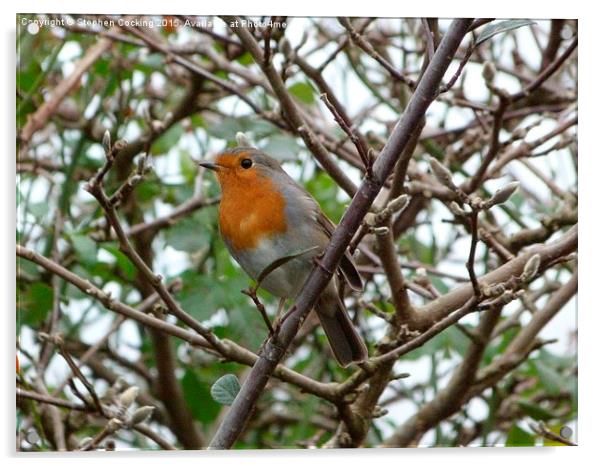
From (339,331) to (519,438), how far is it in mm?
465

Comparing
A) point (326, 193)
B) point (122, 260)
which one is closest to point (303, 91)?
point (326, 193)

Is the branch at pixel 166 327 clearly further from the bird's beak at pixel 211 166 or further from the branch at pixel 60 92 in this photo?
the branch at pixel 60 92

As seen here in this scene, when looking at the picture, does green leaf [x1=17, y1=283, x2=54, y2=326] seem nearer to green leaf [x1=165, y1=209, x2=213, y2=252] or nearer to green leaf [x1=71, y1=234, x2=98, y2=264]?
green leaf [x1=71, y1=234, x2=98, y2=264]

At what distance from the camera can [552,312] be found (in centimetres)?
196

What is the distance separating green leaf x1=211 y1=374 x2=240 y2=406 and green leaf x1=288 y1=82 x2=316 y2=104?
2.85ft

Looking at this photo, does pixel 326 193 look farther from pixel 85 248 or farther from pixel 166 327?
pixel 166 327

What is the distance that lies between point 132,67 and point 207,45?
0.56ft

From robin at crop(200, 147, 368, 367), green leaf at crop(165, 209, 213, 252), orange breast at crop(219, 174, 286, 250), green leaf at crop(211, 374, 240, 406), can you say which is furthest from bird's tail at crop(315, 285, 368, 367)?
green leaf at crop(165, 209, 213, 252)


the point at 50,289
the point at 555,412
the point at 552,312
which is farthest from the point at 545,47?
the point at 50,289

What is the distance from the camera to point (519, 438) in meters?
1.97

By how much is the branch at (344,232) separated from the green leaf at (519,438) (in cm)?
67
